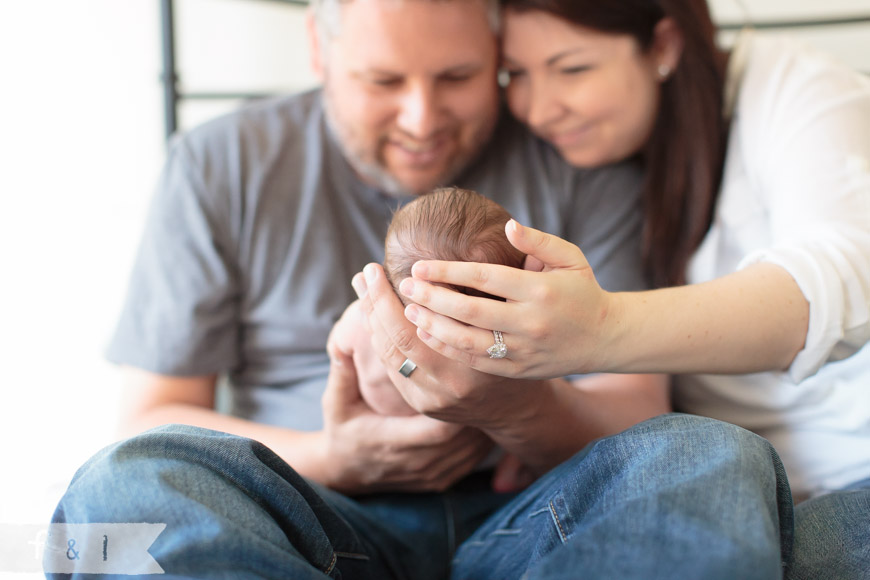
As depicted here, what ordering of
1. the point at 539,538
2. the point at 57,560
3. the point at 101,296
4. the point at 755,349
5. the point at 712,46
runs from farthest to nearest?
the point at 101,296, the point at 712,46, the point at 755,349, the point at 539,538, the point at 57,560

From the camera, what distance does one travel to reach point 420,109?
1.38 m

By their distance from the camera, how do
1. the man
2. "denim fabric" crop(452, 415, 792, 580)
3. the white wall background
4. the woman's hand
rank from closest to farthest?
"denim fabric" crop(452, 415, 792, 580) < the woman's hand < the man < the white wall background

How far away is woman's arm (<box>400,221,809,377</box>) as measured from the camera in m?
0.82

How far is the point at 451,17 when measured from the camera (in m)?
1.35

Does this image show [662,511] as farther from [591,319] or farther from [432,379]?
[432,379]

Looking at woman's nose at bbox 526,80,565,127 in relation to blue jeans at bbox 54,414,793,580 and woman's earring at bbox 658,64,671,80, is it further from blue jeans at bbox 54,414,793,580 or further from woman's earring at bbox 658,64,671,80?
blue jeans at bbox 54,414,793,580

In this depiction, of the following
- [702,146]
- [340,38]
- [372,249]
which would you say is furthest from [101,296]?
[702,146]

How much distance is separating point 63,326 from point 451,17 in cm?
123

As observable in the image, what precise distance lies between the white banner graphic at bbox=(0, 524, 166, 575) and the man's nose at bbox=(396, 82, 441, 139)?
91 cm

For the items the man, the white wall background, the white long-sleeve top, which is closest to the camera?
the man

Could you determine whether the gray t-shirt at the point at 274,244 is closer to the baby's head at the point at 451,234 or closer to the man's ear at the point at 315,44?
the man's ear at the point at 315,44

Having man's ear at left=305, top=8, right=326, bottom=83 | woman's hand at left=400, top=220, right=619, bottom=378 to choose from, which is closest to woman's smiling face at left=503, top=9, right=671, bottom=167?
man's ear at left=305, top=8, right=326, bottom=83

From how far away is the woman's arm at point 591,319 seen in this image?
82 centimetres

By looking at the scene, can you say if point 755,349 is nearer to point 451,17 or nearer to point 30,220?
point 451,17
